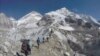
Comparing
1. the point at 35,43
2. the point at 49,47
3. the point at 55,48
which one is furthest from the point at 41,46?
the point at 55,48

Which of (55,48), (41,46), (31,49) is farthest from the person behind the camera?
(55,48)

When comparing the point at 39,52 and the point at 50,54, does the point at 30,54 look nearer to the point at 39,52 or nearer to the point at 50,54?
the point at 39,52

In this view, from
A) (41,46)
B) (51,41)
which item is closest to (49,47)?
(51,41)

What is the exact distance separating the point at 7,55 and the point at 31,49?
19.6 metres

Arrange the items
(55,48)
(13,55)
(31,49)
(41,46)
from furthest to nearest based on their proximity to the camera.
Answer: (55,48)
(13,55)
(41,46)
(31,49)

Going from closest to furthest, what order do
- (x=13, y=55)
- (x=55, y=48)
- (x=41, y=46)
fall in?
(x=41, y=46) → (x=13, y=55) → (x=55, y=48)

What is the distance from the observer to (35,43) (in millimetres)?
147250

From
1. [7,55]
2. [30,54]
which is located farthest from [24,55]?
[7,55]

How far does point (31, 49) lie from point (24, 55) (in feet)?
15.5

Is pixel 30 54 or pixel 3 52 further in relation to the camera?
pixel 3 52

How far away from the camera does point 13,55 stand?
157750 millimetres

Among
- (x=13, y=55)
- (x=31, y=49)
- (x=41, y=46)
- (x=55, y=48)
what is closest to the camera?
(x=31, y=49)

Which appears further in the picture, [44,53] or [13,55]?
[13,55]

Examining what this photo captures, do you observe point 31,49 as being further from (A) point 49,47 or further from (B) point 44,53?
(A) point 49,47
